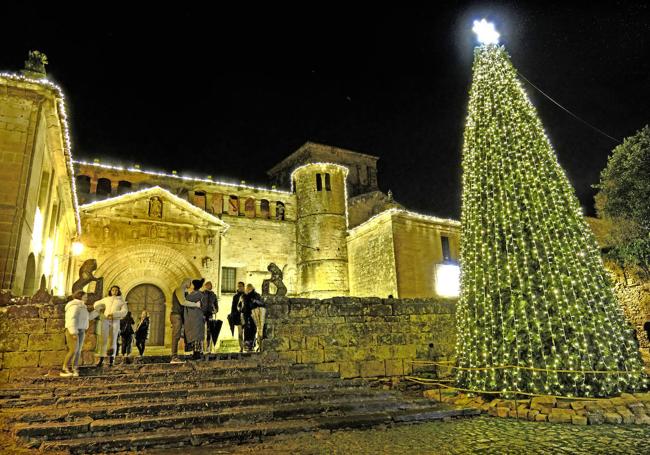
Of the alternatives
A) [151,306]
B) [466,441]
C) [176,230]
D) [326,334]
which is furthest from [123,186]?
[466,441]

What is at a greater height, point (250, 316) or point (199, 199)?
A: point (199, 199)

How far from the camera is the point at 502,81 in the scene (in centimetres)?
883

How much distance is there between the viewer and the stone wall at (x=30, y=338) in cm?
719

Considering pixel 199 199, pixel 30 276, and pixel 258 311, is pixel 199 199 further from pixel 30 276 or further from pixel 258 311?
pixel 258 311

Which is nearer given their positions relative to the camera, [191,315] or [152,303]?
[191,315]

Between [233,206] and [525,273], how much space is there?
63.2 ft

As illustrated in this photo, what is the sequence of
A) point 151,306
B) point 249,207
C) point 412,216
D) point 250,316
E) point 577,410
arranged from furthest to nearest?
point 249,207 < point 412,216 < point 151,306 < point 250,316 < point 577,410

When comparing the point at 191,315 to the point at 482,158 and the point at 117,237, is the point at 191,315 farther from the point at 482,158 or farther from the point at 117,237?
the point at 117,237

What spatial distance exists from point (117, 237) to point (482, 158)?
15454 mm

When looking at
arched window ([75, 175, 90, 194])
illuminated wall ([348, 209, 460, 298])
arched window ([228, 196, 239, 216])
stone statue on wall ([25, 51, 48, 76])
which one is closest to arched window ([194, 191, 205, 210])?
arched window ([228, 196, 239, 216])

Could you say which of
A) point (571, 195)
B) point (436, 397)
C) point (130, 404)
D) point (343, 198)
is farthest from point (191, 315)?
point (343, 198)

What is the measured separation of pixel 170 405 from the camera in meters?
5.92

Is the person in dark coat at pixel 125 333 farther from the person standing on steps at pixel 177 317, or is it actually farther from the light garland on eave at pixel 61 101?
the light garland on eave at pixel 61 101

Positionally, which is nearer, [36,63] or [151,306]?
[36,63]
